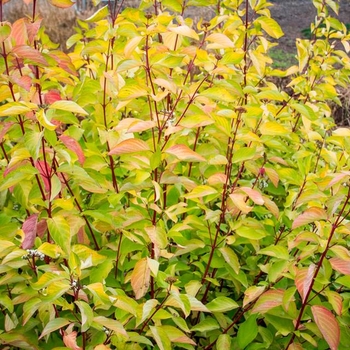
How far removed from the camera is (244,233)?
146 centimetres

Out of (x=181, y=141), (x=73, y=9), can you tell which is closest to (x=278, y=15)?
(x=73, y=9)

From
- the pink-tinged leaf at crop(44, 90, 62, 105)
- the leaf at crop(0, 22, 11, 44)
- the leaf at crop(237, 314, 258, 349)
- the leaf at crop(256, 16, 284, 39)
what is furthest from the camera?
the leaf at crop(256, 16, 284, 39)

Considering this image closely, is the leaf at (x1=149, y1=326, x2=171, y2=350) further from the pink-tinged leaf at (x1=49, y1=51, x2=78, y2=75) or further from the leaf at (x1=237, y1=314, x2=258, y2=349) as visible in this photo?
the pink-tinged leaf at (x1=49, y1=51, x2=78, y2=75)

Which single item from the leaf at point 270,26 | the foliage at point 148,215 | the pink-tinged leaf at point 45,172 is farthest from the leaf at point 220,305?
the leaf at point 270,26

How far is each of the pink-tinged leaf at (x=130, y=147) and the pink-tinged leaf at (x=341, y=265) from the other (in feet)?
1.82

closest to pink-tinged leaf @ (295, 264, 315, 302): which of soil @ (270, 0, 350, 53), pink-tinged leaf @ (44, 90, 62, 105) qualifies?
pink-tinged leaf @ (44, 90, 62, 105)

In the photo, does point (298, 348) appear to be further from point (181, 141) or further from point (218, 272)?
point (181, 141)

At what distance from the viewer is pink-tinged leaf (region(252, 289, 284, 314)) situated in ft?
4.46

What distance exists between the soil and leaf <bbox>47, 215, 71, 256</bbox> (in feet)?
23.6

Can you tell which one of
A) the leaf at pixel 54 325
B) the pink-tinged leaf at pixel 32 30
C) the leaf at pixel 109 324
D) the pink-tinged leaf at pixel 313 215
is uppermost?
the pink-tinged leaf at pixel 32 30

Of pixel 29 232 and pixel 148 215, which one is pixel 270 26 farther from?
pixel 29 232

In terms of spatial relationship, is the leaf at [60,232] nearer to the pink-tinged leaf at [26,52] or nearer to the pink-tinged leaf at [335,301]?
the pink-tinged leaf at [26,52]

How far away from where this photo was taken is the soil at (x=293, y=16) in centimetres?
858

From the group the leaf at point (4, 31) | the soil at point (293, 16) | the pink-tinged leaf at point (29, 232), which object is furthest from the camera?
the soil at point (293, 16)
